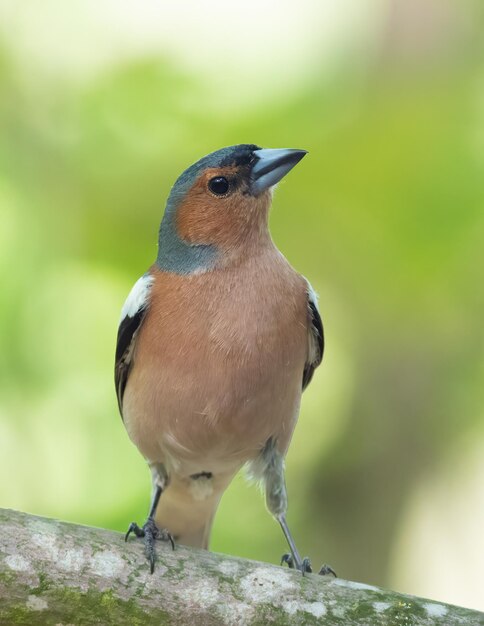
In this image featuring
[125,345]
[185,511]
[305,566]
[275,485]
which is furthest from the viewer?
[185,511]

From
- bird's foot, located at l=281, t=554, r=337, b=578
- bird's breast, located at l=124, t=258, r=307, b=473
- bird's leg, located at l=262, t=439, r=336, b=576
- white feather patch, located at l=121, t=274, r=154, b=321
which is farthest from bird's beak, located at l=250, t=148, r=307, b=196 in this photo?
bird's foot, located at l=281, t=554, r=337, b=578

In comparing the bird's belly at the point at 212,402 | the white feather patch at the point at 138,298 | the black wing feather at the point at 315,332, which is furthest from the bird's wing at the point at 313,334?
the white feather patch at the point at 138,298

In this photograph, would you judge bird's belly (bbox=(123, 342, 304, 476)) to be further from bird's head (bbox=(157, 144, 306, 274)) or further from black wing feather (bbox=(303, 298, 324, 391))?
bird's head (bbox=(157, 144, 306, 274))

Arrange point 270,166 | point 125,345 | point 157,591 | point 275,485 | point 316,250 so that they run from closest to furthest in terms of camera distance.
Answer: point 157,591, point 270,166, point 125,345, point 275,485, point 316,250

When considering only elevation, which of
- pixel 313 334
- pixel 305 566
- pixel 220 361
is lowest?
pixel 305 566

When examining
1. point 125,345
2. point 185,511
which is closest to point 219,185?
point 125,345

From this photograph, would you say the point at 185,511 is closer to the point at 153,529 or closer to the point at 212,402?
the point at 212,402

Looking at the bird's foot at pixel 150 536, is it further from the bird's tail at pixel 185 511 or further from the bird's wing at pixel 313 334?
the bird's wing at pixel 313 334
